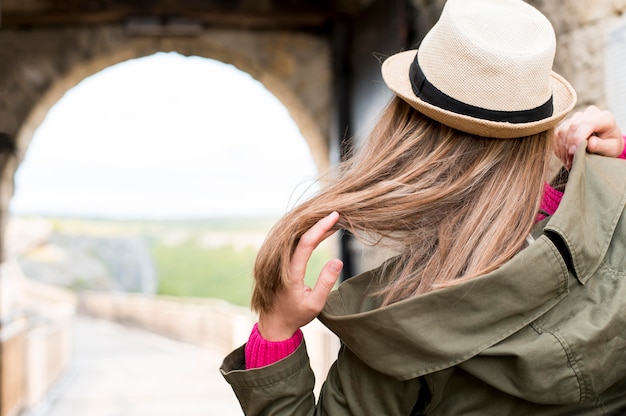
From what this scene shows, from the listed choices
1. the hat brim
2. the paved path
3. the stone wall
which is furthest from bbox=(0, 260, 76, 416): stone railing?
the hat brim

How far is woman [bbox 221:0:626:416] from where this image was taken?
2.71 ft

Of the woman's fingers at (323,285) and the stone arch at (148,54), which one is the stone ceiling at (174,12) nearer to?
the stone arch at (148,54)

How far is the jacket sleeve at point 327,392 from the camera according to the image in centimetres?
90

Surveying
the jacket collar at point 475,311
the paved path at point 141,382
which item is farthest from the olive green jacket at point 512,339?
the paved path at point 141,382

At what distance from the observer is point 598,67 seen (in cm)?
188

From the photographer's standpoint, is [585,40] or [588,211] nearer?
[588,211]

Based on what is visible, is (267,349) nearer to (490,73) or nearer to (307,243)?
(307,243)

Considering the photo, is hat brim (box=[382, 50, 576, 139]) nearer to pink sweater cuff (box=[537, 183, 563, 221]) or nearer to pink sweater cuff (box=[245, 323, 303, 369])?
pink sweater cuff (box=[537, 183, 563, 221])

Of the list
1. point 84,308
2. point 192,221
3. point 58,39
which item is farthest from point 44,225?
point 58,39

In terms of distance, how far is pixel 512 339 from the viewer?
0.84 meters

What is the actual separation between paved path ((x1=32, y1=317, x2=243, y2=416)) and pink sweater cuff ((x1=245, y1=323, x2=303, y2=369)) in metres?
5.98

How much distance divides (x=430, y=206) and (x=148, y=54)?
436 centimetres

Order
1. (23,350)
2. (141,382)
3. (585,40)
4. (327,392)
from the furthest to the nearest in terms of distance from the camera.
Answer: (141,382)
(23,350)
(585,40)
(327,392)

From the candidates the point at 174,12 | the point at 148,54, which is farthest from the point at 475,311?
the point at 148,54
